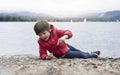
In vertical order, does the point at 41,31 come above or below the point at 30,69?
above

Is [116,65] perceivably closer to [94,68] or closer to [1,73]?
[94,68]

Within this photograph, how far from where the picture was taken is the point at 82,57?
37.6ft

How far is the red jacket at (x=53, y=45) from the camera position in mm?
10781

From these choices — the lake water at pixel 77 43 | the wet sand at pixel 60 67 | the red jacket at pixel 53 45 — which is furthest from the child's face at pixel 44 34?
the lake water at pixel 77 43

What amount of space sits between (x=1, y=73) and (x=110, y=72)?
221 centimetres

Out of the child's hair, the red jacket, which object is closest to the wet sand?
the red jacket

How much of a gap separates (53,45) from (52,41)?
4.4 inches

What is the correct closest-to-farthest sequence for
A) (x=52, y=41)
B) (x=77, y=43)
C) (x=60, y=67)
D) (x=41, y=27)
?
(x=60, y=67) < (x=41, y=27) < (x=52, y=41) < (x=77, y=43)

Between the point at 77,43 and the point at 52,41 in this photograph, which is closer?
the point at 52,41

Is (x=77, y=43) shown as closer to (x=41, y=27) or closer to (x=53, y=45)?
(x=53, y=45)

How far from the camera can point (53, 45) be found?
1083 centimetres

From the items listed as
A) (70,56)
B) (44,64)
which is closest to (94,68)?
(44,64)

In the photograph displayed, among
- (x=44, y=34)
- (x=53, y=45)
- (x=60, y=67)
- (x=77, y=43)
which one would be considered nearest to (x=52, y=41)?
(x=53, y=45)

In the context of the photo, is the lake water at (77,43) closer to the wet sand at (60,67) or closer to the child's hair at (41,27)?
the child's hair at (41,27)
